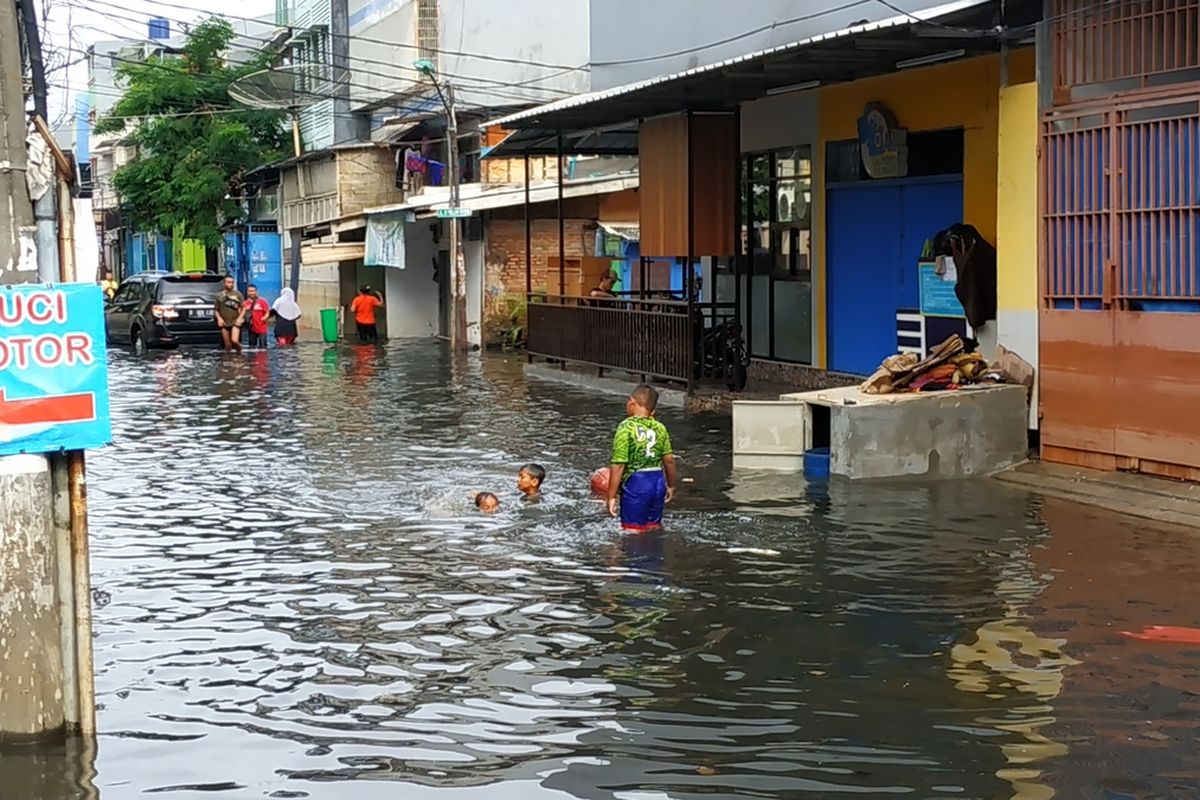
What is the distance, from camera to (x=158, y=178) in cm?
4969

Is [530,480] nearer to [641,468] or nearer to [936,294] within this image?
[641,468]

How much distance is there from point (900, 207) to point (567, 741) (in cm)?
1365

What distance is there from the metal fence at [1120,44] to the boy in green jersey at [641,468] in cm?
483

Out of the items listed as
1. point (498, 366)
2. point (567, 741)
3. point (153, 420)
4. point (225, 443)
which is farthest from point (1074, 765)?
point (498, 366)

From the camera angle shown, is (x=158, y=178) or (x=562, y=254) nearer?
(x=562, y=254)

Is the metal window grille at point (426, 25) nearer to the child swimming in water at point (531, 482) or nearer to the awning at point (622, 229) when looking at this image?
the awning at point (622, 229)

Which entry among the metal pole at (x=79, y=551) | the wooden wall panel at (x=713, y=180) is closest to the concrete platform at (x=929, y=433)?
the wooden wall panel at (x=713, y=180)

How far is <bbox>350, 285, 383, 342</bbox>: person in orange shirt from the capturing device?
126 feet

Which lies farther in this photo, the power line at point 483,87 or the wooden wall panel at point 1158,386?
the power line at point 483,87

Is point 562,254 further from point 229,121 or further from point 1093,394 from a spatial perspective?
point 229,121

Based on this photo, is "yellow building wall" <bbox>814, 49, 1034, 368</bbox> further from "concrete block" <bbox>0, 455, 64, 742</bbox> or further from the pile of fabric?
"concrete block" <bbox>0, 455, 64, 742</bbox>

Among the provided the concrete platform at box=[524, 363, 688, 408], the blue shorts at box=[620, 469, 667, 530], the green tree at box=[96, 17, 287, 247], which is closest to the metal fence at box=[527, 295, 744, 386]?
the concrete platform at box=[524, 363, 688, 408]

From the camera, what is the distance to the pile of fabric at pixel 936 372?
46.6 feet

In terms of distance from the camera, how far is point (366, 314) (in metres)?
38.5
